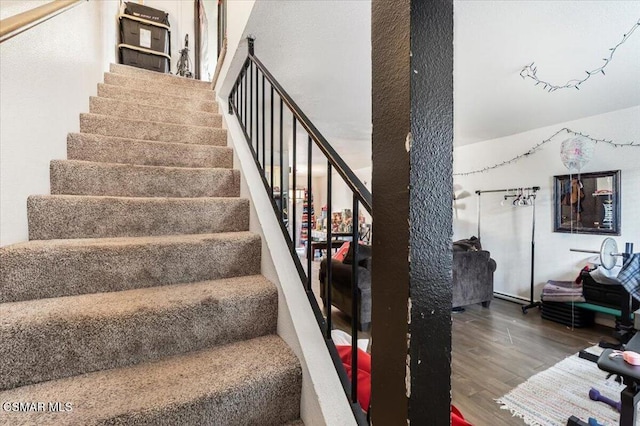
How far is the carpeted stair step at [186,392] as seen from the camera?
0.78m

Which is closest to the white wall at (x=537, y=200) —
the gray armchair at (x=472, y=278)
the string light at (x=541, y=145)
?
the string light at (x=541, y=145)

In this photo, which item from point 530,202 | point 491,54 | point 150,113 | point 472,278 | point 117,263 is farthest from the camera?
point 530,202

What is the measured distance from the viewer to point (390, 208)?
57 cm

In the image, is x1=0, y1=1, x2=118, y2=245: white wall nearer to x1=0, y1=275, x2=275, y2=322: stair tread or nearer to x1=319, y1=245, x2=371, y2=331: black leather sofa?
x1=0, y1=275, x2=275, y2=322: stair tread

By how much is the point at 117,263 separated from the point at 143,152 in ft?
3.18

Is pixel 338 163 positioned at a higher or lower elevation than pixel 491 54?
lower

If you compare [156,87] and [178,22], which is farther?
[178,22]

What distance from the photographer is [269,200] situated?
1.63 meters

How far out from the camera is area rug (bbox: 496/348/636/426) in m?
1.80

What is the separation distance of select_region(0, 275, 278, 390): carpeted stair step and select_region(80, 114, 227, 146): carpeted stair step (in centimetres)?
135

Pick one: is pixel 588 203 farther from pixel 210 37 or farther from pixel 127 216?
pixel 210 37

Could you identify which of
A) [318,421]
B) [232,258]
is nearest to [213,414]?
[318,421]

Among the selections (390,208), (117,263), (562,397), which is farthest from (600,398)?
(117,263)

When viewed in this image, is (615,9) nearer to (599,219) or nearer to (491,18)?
(491,18)
